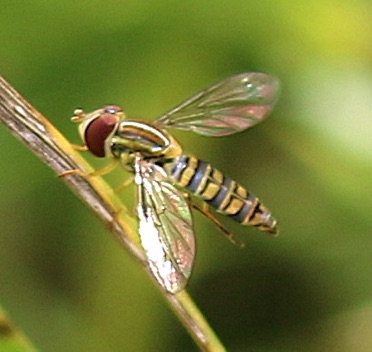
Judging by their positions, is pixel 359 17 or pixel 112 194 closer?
pixel 112 194

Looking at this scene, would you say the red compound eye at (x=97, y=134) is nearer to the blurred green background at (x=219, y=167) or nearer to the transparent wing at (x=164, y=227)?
the transparent wing at (x=164, y=227)

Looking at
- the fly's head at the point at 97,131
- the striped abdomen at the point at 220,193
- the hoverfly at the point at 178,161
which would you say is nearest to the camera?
the hoverfly at the point at 178,161

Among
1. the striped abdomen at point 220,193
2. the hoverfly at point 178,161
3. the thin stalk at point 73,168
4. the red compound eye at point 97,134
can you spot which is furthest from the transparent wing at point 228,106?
the thin stalk at point 73,168

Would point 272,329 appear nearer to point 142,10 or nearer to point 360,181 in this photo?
point 360,181

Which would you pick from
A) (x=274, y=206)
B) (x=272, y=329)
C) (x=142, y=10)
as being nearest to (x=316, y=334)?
(x=272, y=329)

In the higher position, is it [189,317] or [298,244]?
[189,317]

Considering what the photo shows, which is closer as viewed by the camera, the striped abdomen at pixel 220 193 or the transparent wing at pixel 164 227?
the transparent wing at pixel 164 227

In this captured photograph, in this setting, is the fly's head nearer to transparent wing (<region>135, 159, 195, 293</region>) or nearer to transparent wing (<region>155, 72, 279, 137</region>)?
transparent wing (<region>135, 159, 195, 293</region>)
